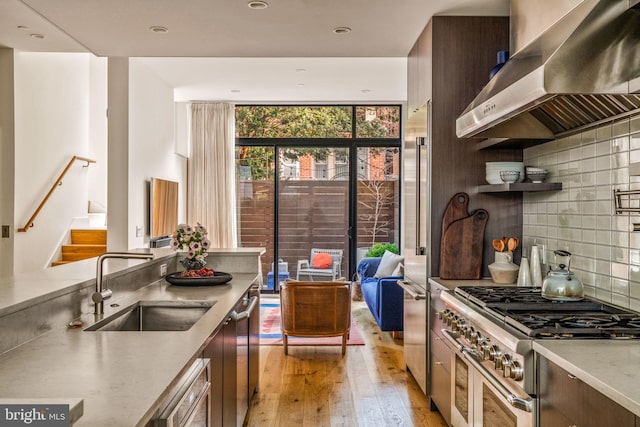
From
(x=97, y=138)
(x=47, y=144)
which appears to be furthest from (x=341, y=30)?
(x=97, y=138)

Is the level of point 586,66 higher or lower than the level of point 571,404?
higher

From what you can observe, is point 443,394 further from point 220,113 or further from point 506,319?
point 220,113

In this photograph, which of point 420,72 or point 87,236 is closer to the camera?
point 420,72

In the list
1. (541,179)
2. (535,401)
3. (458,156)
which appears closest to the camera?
(535,401)

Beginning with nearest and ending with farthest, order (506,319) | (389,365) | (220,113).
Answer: (506,319), (389,365), (220,113)

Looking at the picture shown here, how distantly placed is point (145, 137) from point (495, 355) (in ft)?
16.2

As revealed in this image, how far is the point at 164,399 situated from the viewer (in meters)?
1.42

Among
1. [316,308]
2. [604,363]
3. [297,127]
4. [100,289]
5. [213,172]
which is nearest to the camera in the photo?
[604,363]

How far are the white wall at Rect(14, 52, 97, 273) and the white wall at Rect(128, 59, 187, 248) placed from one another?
95cm

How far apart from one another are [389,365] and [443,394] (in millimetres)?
1428

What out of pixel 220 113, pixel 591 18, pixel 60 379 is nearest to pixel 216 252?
pixel 60 379

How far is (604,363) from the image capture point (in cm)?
157

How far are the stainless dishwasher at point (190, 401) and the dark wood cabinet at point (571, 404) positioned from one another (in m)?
1.12

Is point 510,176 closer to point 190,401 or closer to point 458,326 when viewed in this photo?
point 458,326
